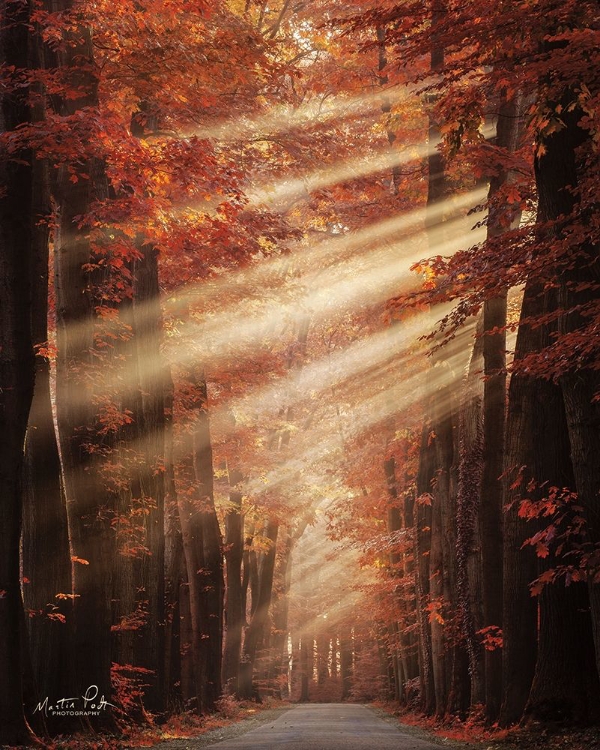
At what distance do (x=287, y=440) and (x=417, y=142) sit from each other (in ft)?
65.4

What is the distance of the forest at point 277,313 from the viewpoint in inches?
409

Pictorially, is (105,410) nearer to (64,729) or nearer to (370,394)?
(64,729)

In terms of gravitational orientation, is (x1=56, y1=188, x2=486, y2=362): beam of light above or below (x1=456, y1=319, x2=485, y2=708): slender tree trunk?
above

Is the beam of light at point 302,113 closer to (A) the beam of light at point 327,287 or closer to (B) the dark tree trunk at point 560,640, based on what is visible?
(A) the beam of light at point 327,287

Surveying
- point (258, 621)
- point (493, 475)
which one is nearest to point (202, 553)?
point (493, 475)

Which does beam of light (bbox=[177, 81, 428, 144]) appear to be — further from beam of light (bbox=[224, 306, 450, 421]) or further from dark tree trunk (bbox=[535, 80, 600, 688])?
beam of light (bbox=[224, 306, 450, 421])

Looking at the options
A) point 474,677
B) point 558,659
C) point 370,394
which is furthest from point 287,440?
point 558,659

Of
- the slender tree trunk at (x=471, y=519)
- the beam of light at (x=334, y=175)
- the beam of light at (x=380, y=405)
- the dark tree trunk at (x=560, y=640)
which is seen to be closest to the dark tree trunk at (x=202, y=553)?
the beam of light at (x=334, y=175)

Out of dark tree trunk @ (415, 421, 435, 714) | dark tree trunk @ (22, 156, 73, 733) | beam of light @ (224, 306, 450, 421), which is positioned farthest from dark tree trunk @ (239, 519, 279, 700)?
dark tree trunk @ (22, 156, 73, 733)

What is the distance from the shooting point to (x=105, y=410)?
15.0 metres

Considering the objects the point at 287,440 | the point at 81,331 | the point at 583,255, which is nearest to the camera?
the point at 583,255

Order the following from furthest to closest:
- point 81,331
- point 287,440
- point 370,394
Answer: point 287,440 → point 370,394 → point 81,331

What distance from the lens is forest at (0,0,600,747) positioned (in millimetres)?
10391

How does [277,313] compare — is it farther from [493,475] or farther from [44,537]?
[44,537]
